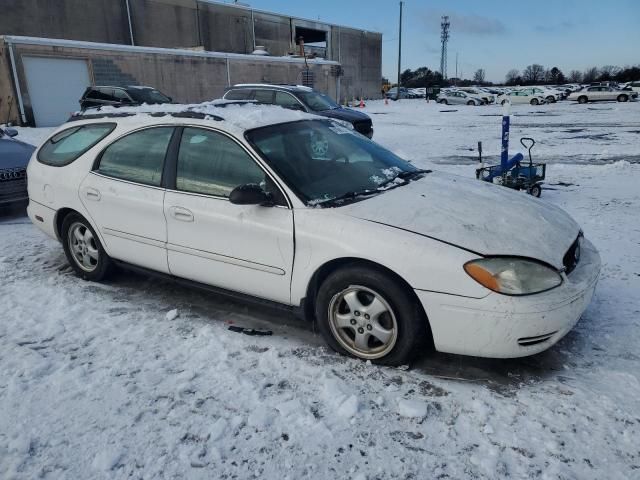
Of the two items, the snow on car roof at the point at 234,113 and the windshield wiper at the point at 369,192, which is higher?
the snow on car roof at the point at 234,113

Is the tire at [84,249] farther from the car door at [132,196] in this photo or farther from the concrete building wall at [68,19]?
the concrete building wall at [68,19]

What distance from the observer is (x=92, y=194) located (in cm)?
423

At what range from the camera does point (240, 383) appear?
2957 mm

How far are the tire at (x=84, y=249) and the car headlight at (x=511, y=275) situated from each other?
10.3 ft

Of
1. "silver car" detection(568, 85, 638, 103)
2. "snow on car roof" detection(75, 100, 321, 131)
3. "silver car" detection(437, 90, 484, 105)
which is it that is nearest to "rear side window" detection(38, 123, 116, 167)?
"snow on car roof" detection(75, 100, 321, 131)

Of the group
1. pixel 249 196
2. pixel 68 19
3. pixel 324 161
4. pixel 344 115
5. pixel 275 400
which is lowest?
pixel 275 400

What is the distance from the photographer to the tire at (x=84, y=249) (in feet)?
14.5

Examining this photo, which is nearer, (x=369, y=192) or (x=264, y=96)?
(x=369, y=192)

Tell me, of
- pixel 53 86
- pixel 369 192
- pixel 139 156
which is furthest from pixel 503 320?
pixel 53 86

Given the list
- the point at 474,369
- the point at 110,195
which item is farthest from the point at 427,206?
the point at 110,195

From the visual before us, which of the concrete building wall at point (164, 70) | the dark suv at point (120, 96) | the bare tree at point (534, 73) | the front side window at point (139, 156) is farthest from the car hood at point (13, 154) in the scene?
the bare tree at point (534, 73)

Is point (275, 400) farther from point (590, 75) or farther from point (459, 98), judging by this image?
point (590, 75)

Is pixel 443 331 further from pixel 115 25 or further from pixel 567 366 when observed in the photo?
pixel 115 25

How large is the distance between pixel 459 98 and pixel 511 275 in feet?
139
